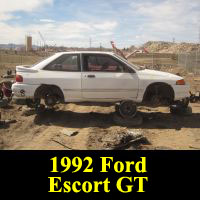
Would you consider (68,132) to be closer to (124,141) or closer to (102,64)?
(124,141)

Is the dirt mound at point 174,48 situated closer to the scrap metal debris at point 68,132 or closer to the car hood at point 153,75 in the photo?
the car hood at point 153,75

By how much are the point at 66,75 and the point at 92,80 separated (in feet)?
2.24

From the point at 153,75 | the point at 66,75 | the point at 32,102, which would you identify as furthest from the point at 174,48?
the point at 66,75

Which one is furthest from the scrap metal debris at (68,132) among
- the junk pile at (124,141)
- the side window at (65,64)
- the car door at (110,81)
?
the side window at (65,64)

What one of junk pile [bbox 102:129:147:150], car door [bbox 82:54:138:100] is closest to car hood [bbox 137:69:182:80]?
car door [bbox 82:54:138:100]

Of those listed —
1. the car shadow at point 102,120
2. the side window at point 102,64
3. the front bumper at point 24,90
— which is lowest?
the car shadow at point 102,120

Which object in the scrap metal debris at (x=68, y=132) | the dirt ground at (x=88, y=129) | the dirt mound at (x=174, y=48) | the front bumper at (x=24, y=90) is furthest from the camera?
the dirt mound at (x=174, y=48)

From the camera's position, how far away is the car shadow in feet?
28.9

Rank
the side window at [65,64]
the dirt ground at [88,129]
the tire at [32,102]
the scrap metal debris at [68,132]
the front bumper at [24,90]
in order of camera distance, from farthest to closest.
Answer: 1. the tire at [32,102]
2. the side window at [65,64]
3. the front bumper at [24,90]
4. the scrap metal debris at [68,132]
5. the dirt ground at [88,129]

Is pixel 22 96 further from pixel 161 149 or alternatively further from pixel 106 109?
pixel 161 149

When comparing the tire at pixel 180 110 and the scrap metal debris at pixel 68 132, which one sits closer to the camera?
the scrap metal debris at pixel 68 132

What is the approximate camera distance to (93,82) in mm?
8883

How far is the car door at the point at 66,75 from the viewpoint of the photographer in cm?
890

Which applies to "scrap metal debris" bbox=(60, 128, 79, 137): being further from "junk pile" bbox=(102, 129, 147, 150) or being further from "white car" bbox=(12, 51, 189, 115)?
"white car" bbox=(12, 51, 189, 115)
